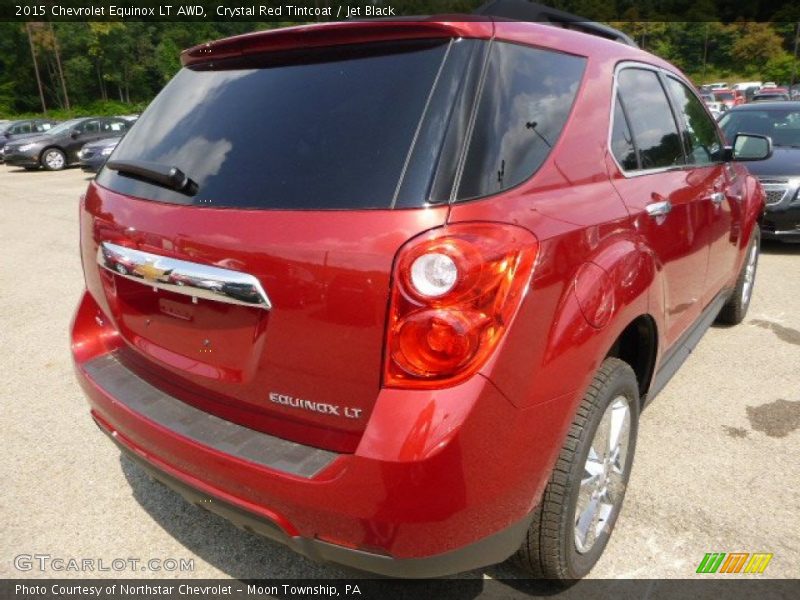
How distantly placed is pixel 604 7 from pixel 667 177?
250 ft

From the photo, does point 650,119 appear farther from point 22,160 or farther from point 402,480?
point 22,160

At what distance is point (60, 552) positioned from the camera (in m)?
2.27

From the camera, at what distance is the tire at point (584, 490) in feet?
5.87

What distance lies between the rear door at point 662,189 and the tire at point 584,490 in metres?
0.52

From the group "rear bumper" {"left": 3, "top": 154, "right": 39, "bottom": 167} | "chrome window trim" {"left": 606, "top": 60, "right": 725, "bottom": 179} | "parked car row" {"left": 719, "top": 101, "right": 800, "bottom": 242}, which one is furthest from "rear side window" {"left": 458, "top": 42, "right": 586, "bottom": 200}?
"rear bumper" {"left": 3, "top": 154, "right": 39, "bottom": 167}

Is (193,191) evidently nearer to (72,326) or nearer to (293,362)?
(293,362)

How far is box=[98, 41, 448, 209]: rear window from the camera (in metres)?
1.56

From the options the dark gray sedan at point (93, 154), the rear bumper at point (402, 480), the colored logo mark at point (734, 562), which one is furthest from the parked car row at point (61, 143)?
the colored logo mark at point (734, 562)

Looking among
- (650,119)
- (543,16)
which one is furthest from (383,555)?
(543,16)

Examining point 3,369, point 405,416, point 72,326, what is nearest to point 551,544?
point 405,416

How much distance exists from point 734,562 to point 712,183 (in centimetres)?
181

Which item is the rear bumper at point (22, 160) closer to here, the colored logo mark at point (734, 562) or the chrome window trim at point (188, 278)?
the chrome window trim at point (188, 278)

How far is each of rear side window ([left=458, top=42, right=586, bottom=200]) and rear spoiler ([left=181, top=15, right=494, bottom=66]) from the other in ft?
0.34

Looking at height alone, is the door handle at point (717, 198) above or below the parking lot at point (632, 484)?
above
